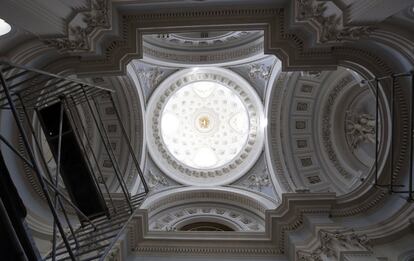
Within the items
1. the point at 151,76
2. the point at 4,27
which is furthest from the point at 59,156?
the point at 151,76

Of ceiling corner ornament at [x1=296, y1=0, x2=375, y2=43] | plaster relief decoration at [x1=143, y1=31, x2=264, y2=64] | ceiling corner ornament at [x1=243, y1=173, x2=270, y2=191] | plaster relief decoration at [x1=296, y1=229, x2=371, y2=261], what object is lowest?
plaster relief decoration at [x1=296, y1=229, x2=371, y2=261]

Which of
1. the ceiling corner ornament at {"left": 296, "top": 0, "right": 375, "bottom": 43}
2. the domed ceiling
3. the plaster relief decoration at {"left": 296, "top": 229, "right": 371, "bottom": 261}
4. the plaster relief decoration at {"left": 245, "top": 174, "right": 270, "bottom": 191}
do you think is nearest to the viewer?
the ceiling corner ornament at {"left": 296, "top": 0, "right": 375, "bottom": 43}

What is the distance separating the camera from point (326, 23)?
8.12 metres

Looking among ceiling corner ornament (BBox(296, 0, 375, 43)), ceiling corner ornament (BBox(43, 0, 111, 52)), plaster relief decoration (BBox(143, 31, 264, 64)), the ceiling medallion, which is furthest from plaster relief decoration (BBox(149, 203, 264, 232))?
ceiling corner ornament (BBox(296, 0, 375, 43))

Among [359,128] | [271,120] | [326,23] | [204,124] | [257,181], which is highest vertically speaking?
[326,23]

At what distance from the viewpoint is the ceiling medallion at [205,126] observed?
1795 cm

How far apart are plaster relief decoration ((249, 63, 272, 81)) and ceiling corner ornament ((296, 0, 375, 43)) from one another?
798 cm

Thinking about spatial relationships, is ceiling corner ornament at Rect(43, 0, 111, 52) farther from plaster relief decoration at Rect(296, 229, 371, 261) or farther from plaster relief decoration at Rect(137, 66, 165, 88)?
plaster relief decoration at Rect(137, 66, 165, 88)

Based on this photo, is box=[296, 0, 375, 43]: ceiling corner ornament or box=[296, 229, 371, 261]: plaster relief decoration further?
box=[296, 229, 371, 261]: plaster relief decoration

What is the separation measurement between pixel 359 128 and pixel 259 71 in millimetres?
5751

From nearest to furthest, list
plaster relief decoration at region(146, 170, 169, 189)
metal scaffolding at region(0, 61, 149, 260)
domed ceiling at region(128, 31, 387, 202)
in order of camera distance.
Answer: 1. metal scaffolding at region(0, 61, 149, 260)
2. domed ceiling at region(128, 31, 387, 202)
3. plaster relief decoration at region(146, 170, 169, 189)

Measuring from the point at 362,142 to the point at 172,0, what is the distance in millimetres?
8517

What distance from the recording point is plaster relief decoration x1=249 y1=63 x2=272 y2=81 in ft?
54.1

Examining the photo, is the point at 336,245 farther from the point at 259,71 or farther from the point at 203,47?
the point at 203,47
